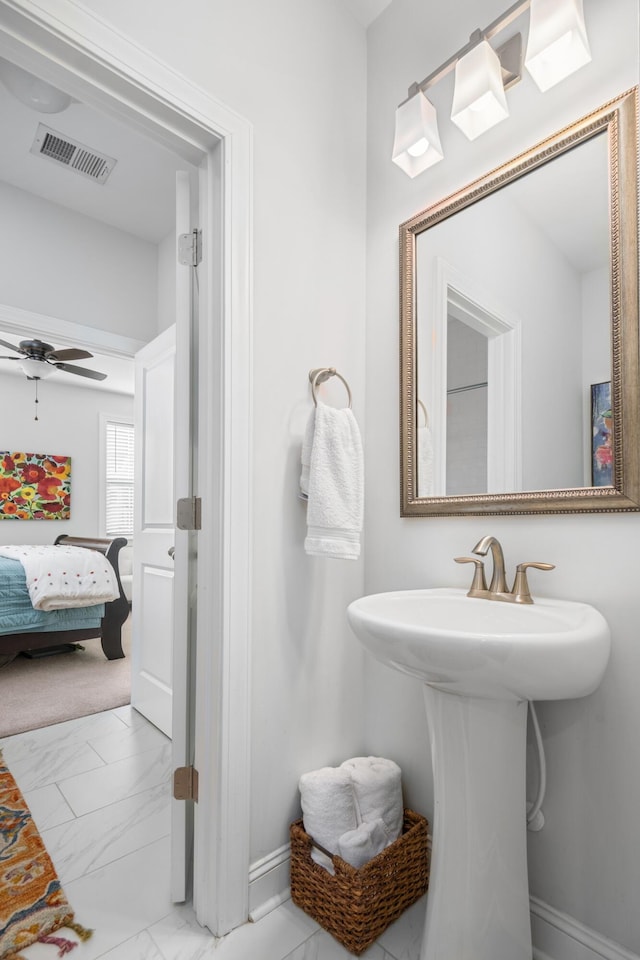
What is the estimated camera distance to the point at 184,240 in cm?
137

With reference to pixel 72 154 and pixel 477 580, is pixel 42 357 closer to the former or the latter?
pixel 72 154

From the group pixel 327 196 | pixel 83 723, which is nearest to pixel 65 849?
pixel 83 723

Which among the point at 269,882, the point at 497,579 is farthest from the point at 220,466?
the point at 269,882

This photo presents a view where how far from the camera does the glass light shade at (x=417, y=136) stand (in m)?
1.42

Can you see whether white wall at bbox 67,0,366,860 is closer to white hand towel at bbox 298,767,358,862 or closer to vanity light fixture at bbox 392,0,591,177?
white hand towel at bbox 298,767,358,862

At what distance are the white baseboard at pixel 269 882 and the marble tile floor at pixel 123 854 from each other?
1.0 inches

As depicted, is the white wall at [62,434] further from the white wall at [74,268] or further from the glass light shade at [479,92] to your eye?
the glass light shade at [479,92]

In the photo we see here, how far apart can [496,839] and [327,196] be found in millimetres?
1749

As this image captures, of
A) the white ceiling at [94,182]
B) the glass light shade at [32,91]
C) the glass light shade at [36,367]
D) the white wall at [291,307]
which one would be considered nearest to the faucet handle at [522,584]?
the white wall at [291,307]

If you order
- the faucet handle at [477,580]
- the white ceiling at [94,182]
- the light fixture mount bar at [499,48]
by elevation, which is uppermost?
the white ceiling at [94,182]

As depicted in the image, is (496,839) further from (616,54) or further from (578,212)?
(616,54)

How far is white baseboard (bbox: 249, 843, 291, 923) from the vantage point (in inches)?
49.9

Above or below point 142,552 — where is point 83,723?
below

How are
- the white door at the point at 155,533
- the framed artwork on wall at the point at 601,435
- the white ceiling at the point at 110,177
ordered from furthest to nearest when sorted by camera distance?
1. the white door at the point at 155,533
2. the white ceiling at the point at 110,177
3. the framed artwork on wall at the point at 601,435
